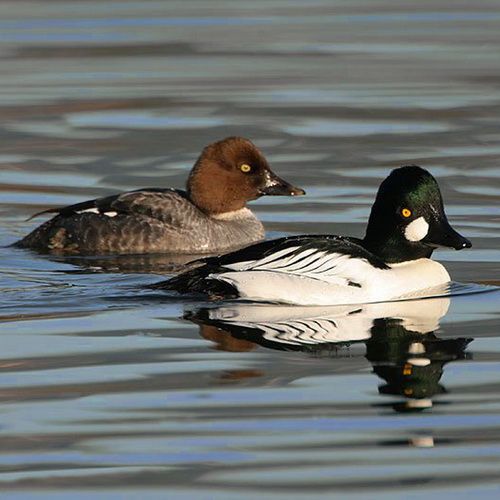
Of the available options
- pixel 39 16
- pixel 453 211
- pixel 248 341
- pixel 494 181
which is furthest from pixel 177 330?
pixel 39 16

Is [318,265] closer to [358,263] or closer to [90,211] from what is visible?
[358,263]

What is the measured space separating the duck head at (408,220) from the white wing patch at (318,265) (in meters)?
0.35

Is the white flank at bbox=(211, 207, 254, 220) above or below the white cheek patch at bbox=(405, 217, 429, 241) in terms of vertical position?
above

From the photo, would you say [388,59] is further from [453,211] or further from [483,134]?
[453,211]

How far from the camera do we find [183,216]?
1395 cm

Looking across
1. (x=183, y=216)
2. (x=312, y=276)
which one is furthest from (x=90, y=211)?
(x=312, y=276)

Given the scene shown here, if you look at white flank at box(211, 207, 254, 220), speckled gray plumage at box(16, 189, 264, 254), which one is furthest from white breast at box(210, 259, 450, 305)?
white flank at box(211, 207, 254, 220)

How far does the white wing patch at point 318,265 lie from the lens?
10.7 metres

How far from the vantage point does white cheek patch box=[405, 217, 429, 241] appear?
1105 centimetres

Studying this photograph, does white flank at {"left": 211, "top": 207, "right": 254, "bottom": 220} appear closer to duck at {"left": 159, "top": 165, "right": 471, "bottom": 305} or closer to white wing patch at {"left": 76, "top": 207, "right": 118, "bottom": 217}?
white wing patch at {"left": 76, "top": 207, "right": 118, "bottom": 217}

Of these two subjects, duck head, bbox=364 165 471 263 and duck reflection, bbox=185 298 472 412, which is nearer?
duck reflection, bbox=185 298 472 412

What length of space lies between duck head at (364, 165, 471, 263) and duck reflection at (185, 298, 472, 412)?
41 cm

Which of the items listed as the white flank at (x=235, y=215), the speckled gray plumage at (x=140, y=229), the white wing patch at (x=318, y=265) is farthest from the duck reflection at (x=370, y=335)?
the white flank at (x=235, y=215)

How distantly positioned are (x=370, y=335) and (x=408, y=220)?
1.46 m
